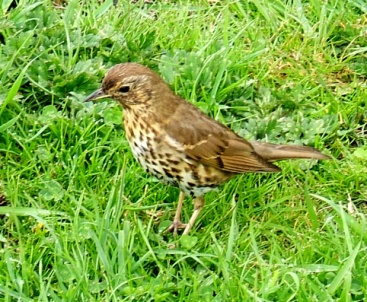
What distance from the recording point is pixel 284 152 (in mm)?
5047

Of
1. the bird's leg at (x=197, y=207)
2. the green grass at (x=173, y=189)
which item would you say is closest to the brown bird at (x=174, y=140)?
the bird's leg at (x=197, y=207)

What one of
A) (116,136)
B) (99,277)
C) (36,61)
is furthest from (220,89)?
(99,277)

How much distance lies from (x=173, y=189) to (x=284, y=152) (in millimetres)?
646

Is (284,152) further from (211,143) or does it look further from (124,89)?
(124,89)

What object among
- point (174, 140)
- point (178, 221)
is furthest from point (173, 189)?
point (174, 140)

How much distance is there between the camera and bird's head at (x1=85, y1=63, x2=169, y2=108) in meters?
4.64

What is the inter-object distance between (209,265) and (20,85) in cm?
160

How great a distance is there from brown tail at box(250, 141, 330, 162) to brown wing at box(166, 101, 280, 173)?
6 cm

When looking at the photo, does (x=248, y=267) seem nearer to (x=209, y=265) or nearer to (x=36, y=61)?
(x=209, y=265)

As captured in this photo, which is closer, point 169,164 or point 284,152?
point 169,164

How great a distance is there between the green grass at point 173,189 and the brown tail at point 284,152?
0.67ft

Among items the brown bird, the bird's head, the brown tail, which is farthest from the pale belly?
the brown tail

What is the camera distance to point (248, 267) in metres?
4.68

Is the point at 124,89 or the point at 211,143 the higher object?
the point at 124,89
